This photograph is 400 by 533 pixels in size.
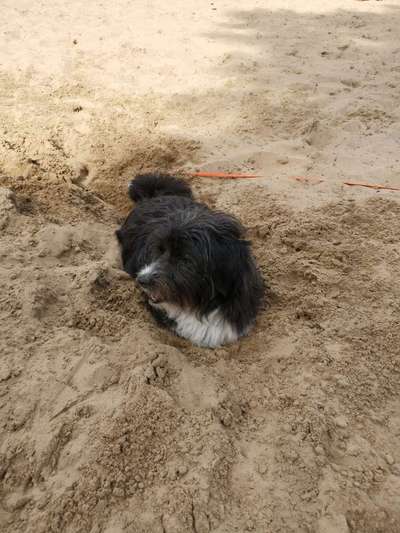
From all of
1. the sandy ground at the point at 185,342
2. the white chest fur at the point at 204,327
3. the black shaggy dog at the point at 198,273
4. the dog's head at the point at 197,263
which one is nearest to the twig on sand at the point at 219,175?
the sandy ground at the point at 185,342

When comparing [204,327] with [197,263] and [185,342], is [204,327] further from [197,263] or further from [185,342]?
[197,263]

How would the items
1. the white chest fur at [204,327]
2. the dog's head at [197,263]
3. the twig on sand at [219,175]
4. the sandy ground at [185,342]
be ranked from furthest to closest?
the twig on sand at [219,175] < the white chest fur at [204,327] < the dog's head at [197,263] < the sandy ground at [185,342]

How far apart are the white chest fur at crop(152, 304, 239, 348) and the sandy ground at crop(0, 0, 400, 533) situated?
104 mm

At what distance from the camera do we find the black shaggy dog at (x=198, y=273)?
9.76 ft

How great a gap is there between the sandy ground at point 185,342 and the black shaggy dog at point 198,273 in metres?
0.16

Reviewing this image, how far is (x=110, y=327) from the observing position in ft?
9.80

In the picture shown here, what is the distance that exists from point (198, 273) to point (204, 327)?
0.46m

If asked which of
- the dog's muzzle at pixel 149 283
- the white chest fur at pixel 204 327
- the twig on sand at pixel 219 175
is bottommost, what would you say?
the white chest fur at pixel 204 327

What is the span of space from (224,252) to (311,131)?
3.19 meters

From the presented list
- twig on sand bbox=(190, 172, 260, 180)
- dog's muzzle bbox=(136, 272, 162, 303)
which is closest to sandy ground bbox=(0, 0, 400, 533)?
twig on sand bbox=(190, 172, 260, 180)

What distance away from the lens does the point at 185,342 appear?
→ 325 centimetres

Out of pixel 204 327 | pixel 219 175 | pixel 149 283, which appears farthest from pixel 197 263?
pixel 219 175

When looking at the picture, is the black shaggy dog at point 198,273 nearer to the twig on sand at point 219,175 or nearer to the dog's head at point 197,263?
the dog's head at point 197,263

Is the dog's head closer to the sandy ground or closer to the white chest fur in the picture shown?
the white chest fur
